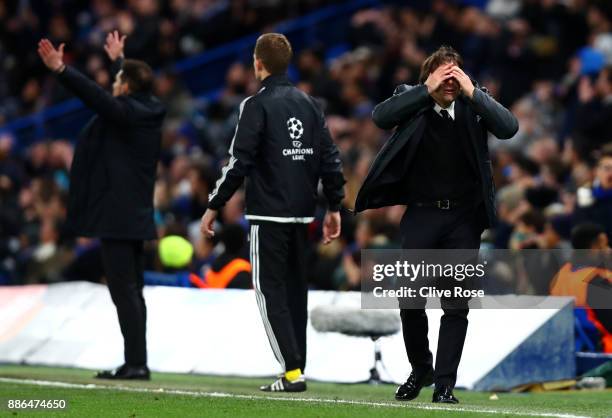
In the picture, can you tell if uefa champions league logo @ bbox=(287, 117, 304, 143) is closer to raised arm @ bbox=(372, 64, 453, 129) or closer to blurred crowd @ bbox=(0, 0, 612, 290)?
raised arm @ bbox=(372, 64, 453, 129)

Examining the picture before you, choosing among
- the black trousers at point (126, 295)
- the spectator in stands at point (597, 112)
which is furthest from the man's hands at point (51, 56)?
the spectator in stands at point (597, 112)

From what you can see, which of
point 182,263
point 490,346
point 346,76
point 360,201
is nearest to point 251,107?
point 360,201

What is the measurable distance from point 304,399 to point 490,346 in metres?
2.47

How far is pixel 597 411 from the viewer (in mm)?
8516

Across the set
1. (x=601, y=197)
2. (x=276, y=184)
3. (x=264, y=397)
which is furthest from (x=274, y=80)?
(x=601, y=197)

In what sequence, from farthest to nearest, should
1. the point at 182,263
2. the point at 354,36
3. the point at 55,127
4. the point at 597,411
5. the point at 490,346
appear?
the point at 55,127
the point at 354,36
the point at 182,263
the point at 490,346
the point at 597,411

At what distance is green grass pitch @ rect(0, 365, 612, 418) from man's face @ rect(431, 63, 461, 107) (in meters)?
1.68

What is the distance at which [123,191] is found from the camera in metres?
10.8

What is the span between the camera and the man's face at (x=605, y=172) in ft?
41.5

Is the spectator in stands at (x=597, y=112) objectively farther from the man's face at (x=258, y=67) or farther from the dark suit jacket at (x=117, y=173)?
the man's face at (x=258, y=67)

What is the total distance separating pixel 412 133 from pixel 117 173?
9.40 feet

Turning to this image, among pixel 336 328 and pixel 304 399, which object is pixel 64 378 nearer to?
pixel 336 328

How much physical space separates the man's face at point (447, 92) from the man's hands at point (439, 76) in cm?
5

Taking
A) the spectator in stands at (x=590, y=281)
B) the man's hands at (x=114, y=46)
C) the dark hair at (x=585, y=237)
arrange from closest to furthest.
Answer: the man's hands at (x=114, y=46) < the spectator in stands at (x=590, y=281) < the dark hair at (x=585, y=237)
